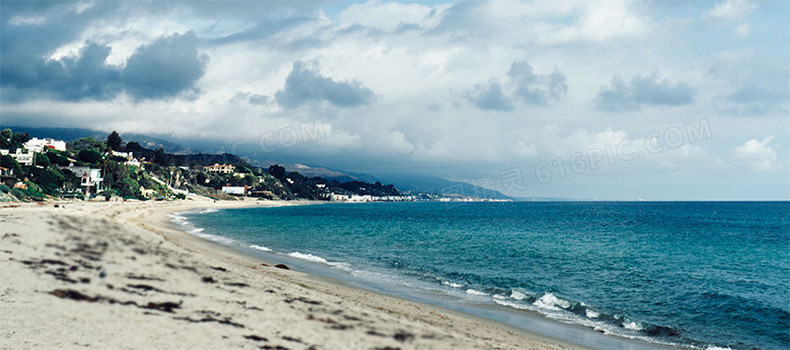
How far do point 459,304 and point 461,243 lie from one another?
28.5 metres

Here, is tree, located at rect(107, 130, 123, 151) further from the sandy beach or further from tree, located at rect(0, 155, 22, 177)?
the sandy beach

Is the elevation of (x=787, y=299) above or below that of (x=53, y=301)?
below

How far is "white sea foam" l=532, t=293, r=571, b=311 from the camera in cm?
1925

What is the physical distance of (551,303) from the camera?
1984 cm

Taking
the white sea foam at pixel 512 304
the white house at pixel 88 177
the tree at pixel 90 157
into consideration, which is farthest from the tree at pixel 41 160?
the white sea foam at pixel 512 304

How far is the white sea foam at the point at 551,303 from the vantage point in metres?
19.2

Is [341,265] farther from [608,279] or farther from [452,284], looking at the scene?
[608,279]

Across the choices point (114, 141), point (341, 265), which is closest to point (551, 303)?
point (341, 265)

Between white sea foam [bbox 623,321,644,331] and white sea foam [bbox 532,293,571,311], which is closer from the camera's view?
white sea foam [bbox 623,321,644,331]

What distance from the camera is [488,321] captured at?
52.1 feet

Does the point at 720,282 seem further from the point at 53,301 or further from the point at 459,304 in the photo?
the point at 53,301

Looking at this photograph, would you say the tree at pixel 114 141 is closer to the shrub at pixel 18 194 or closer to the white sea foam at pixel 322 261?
the shrub at pixel 18 194

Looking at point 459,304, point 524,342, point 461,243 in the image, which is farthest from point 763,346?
point 461,243

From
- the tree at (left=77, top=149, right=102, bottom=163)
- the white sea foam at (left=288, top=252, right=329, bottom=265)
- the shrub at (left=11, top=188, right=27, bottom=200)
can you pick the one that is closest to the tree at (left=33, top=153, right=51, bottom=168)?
the tree at (left=77, top=149, right=102, bottom=163)
